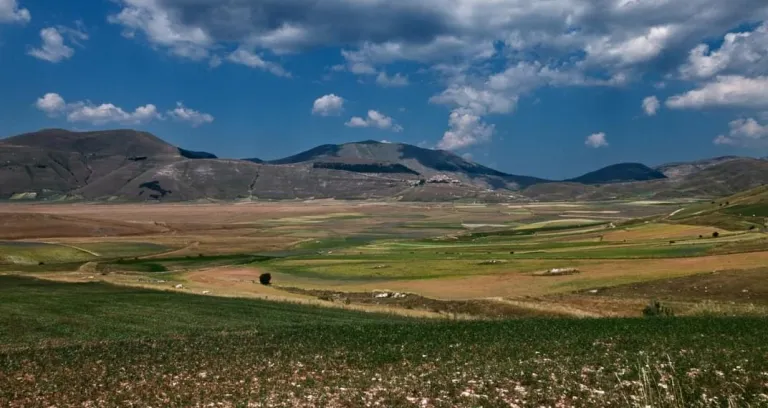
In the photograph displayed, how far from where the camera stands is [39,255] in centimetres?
10262

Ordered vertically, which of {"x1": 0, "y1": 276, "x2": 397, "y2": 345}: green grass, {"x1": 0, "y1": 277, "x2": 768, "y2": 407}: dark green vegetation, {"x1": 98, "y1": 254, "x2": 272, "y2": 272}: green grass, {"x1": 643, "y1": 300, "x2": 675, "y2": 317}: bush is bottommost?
{"x1": 98, "y1": 254, "x2": 272, "y2": 272}: green grass

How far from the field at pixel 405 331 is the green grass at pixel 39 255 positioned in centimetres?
88

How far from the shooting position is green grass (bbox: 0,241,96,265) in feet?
317

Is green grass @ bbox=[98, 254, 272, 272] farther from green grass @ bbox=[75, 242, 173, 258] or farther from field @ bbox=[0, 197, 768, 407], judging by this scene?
green grass @ bbox=[75, 242, 173, 258]

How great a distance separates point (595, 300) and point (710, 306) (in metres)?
9.37

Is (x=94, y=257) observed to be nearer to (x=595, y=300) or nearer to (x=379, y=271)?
(x=379, y=271)

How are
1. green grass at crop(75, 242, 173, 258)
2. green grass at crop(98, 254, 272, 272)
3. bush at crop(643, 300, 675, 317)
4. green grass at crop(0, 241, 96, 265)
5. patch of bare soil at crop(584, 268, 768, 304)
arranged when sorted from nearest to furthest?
1. bush at crop(643, 300, 675, 317)
2. patch of bare soil at crop(584, 268, 768, 304)
3. green grass at crop(98, 254, 272, 272)
4. green grass at crop(0, 241, 96, 265)
5. green grass at crop(75, 242, 173, 258)

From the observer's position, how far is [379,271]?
270 feet

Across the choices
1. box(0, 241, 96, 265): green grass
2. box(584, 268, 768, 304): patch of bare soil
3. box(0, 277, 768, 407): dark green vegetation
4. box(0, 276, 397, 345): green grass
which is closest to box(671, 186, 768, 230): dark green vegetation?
box(584, 268, 768, 304): patch of bare soil

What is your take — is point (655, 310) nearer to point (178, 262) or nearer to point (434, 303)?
point (434, 303)

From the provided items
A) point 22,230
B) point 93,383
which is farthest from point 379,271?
point 22,230

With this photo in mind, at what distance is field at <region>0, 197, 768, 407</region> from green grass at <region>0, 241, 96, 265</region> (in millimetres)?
881

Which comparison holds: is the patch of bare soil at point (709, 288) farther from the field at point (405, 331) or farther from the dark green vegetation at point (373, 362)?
the dark green vegetation at point (373, 362)

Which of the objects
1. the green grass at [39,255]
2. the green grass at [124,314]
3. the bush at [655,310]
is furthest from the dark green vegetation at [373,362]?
the green grass at [39,255]
